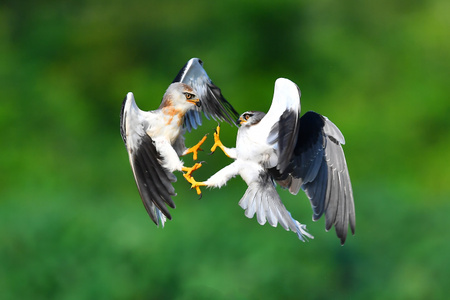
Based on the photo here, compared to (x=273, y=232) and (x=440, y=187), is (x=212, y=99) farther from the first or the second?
(x=440, y=187)

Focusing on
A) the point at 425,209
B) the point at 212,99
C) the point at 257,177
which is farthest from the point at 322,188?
the point at 425,209

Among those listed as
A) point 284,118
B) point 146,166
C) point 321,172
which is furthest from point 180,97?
point 321,172

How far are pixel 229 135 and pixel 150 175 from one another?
581 cm

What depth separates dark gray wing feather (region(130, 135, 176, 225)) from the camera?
445 cm

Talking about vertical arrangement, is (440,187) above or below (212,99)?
below

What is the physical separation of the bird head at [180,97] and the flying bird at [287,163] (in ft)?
0.71

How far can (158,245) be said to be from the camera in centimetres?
863

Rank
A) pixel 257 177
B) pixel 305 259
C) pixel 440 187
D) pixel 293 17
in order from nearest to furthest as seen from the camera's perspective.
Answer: pixel 257 177 < pixel 305 259 < pixel 440 187 < pixel 293 17

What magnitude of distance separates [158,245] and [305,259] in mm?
1219

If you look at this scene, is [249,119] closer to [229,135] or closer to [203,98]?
[203,98]

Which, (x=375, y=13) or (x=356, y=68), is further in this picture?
(x=375, y=13)

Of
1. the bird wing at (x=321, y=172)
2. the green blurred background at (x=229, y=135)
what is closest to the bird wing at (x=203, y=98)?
the bird wing at (x=321, y=172)

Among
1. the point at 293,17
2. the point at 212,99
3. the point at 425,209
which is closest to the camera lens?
the point at 212,99

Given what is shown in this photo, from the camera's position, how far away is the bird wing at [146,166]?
4.44 metres
